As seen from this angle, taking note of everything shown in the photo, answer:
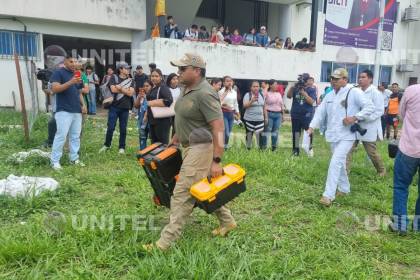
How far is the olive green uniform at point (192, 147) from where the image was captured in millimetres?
3104

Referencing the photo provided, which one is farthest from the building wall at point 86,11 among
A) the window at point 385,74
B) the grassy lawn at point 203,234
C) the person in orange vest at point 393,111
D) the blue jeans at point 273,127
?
the window at point 385,74

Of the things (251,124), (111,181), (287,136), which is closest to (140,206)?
(111,181)

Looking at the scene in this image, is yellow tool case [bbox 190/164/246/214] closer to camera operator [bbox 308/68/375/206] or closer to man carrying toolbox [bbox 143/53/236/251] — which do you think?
man carrying toolbox [bbox 143/53/236/251]

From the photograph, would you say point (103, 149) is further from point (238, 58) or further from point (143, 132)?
point (238, 58)

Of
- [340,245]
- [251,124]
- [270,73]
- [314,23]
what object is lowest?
[340,245]

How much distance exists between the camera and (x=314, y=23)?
55.0 feet

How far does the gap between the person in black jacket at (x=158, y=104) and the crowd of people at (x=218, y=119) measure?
0.05 feet

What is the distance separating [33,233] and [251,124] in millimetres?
5112

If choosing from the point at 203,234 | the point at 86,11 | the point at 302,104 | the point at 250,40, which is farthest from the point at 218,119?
the point at 250,40

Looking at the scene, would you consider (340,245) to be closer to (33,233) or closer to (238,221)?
(238,221)

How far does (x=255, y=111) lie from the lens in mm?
7535

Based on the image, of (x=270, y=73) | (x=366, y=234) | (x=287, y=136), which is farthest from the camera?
(x=270, y=73)

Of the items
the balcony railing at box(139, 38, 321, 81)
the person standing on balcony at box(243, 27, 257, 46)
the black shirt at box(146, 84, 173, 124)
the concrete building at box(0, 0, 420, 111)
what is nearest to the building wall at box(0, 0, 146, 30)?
the concrete building at box(0, 0, 420, 111)

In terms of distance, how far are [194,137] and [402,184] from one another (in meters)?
2.26
